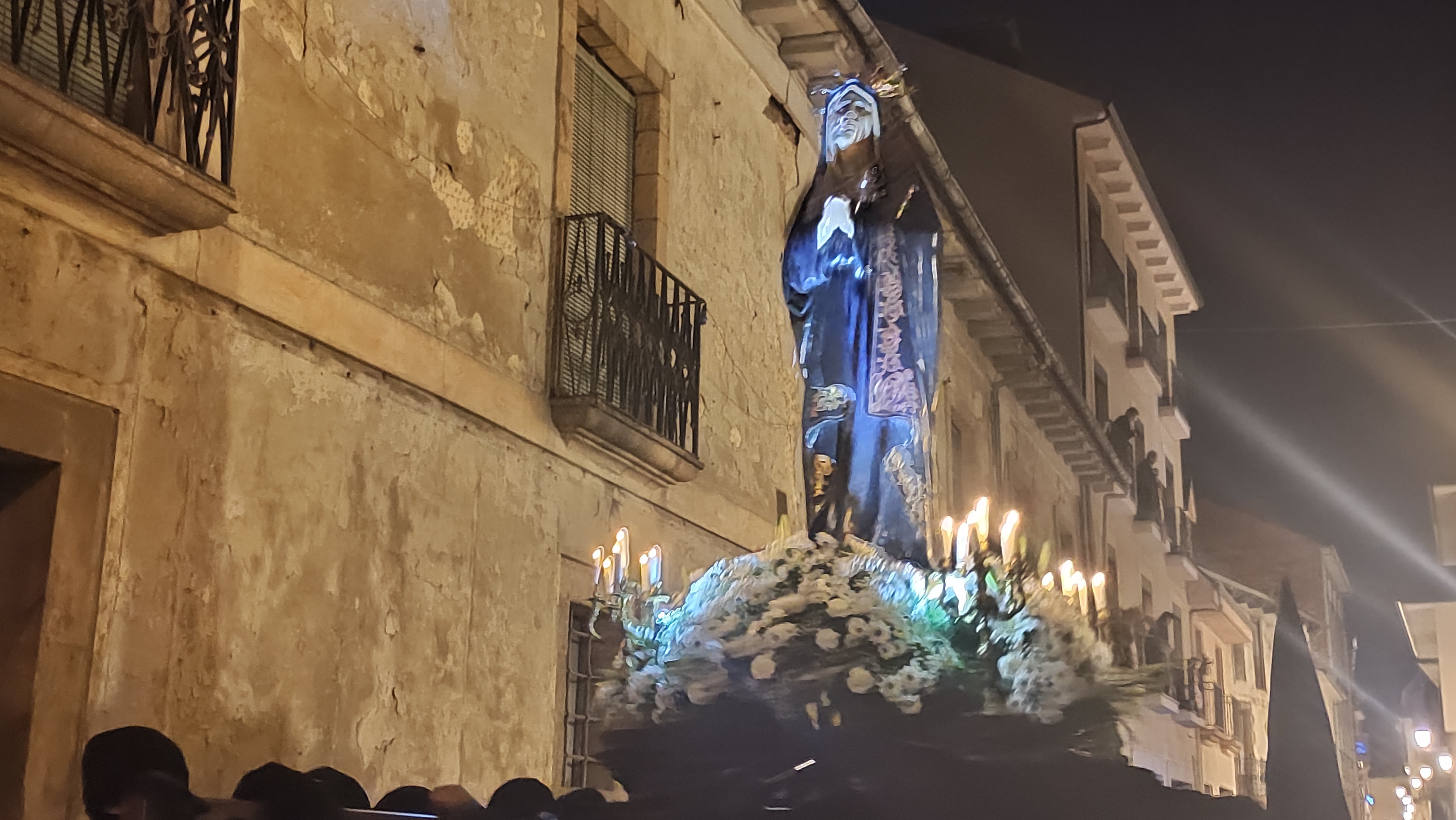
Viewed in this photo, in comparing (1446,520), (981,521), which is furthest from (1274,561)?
(981,521)

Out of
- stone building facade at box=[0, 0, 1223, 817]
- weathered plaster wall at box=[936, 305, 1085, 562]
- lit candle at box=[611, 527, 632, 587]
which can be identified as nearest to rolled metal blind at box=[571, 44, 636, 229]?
stone building facade at box=[0, 0, 1223, 817]

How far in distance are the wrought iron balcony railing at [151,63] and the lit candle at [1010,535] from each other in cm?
269

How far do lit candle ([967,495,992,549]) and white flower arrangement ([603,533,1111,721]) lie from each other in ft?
0.16

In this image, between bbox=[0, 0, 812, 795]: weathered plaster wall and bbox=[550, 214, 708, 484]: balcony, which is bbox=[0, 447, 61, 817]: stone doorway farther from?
bbox=[550, 214, 708, 484]: balcony

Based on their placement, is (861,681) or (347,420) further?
(347,420)

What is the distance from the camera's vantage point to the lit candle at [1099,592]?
372 cm

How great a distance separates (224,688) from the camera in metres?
4.69

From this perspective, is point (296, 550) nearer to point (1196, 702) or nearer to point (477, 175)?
point (477, 175)

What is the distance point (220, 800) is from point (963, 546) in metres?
2.17

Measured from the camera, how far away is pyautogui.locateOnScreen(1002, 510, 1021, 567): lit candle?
3.47 m

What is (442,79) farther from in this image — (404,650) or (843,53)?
(843,53)

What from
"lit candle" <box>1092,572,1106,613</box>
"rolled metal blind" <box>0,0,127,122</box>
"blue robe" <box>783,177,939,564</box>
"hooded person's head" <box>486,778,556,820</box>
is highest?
"rolled metal blind" <box>0,0,127,122</box>

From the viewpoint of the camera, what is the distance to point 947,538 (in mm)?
3639

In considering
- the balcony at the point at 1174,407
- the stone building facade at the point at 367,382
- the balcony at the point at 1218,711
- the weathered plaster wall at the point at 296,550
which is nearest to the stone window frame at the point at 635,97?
the stone building facade at the point at 367,382
